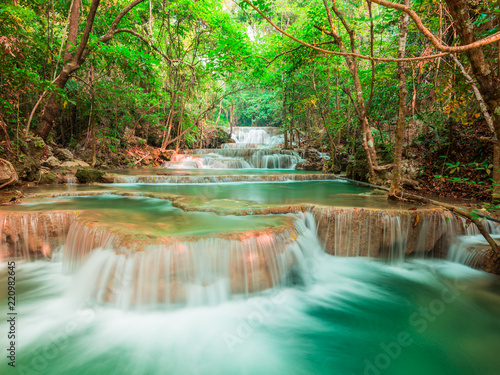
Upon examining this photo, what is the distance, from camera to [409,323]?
3057 millimetres

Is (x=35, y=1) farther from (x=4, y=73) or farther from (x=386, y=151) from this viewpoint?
(x=386, y=151)

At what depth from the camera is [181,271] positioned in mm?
2998

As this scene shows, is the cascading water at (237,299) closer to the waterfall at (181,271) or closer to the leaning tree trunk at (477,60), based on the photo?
the waterfall at (181,271)

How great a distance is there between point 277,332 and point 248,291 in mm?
571

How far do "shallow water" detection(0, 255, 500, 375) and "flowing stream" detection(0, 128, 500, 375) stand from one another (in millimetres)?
14

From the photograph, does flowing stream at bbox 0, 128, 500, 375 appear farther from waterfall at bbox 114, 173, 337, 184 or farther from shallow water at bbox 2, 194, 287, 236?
waterfall at bbox 114, 173, 337, 184

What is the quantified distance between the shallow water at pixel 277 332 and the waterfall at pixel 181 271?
14cm

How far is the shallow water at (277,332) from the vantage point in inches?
95.7

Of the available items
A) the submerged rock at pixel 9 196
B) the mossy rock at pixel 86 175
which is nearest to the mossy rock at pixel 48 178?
the mossy rock at pixel 86 175

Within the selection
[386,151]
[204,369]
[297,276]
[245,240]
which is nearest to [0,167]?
[245,240]

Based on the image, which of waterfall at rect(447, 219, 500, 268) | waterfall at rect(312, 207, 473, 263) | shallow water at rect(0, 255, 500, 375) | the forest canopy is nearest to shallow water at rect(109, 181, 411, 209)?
waterfall at rect(312, 207, 473, 263)

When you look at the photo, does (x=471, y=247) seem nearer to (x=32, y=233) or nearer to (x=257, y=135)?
(x=32, y=233)

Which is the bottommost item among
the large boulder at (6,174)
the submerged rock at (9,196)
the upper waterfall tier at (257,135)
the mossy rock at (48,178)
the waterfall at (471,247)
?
the waterfall at (471,247)

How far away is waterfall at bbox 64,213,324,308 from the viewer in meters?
2.96
